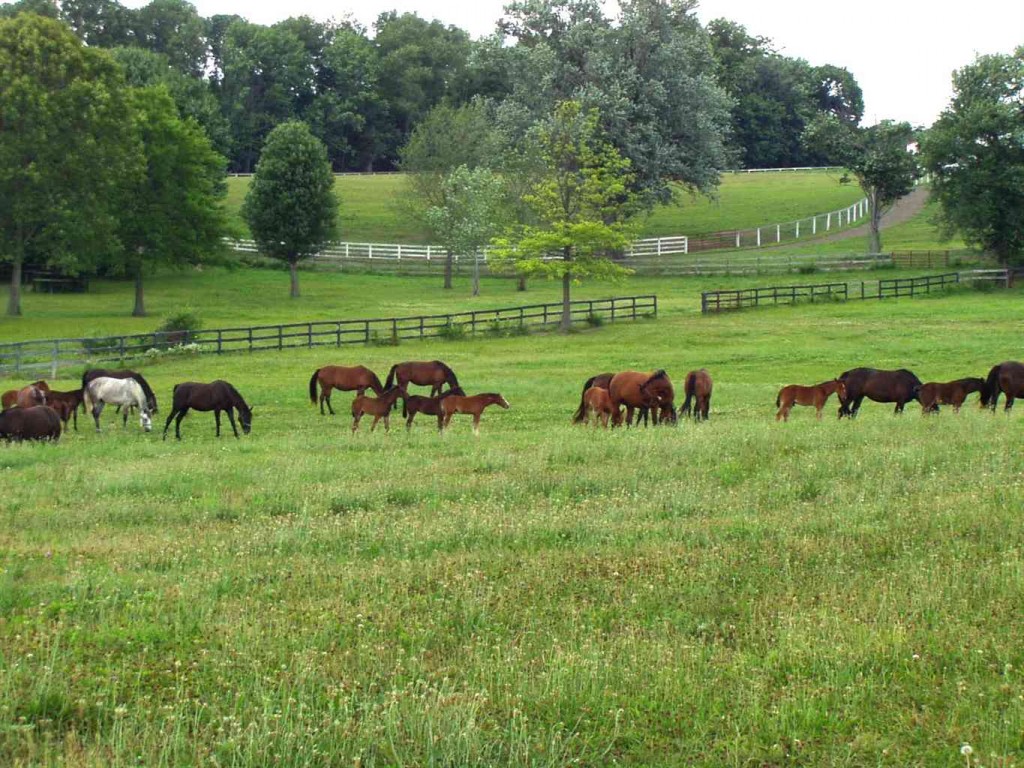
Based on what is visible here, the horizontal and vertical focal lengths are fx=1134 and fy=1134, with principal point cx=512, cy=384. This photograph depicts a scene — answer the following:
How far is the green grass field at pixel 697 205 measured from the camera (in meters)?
77.4

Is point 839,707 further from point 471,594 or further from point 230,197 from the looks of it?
point 230,197

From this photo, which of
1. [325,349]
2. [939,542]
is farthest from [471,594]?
[325,349]

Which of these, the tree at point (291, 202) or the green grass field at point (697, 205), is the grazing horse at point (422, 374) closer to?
the tree at point (291, 202)

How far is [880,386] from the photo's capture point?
19.2m

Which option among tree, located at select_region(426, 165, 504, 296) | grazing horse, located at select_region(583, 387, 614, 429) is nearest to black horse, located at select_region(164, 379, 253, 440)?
grazing horse, located at select_region(583, 387, 614, 429)

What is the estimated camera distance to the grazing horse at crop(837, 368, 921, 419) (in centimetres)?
1912

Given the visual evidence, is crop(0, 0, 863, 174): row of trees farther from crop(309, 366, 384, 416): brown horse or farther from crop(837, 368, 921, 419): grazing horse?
crop(837, 368, 921, 419): grazing horse

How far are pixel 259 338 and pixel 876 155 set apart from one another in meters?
42.3

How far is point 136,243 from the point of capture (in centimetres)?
4966

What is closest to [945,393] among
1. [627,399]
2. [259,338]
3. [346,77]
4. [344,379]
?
[627,399]

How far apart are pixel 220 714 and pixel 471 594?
2.17m

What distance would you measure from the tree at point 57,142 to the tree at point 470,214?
59.0 ft

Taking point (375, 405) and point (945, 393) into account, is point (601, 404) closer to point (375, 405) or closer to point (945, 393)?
point (375, 405)

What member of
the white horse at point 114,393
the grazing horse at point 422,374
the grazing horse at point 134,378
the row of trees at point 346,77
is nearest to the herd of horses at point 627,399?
the white horse at point 114,393
